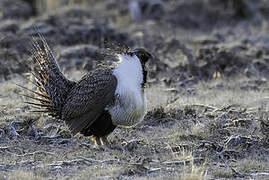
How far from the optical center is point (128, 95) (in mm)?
4504

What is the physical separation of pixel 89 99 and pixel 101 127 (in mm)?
236

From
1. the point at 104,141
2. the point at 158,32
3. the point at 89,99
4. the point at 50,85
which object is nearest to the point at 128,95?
the point at 89,99

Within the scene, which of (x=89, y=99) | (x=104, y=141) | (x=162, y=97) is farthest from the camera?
(x=162, y=97)

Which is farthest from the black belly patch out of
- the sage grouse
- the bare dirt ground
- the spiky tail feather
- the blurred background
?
the blurred background

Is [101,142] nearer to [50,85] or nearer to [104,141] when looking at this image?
[104,141]

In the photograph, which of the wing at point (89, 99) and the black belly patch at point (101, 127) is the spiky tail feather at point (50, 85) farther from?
the black belly patch at point (101, 127)

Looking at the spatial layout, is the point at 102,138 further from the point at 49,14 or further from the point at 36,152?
the point at 49,14

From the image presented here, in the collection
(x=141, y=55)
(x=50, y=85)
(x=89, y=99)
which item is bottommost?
(x=89, y=99)

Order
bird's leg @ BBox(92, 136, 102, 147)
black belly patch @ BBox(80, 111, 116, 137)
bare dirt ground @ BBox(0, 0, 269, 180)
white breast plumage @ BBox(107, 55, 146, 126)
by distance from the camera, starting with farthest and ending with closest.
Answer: bird's leg @ BBox(92, 136, 102, 147), black belly patch @ BBox(80, 111, 116, 137), white breast plumage @ BBox(107, 55, 146, 126), bare dirt ground @ BBox(0, 0, 269, 180)

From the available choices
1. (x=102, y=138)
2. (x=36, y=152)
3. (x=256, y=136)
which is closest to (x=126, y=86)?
(x=102, y=138)

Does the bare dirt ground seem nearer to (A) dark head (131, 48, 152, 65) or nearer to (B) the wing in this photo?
(B) the wing

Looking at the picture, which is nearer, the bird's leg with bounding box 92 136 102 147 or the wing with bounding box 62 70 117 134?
the wing with bounding box 62 70 117 134

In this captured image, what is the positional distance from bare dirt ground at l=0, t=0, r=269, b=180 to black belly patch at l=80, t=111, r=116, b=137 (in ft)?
0.45

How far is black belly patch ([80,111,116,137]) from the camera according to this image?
4.62 meters
